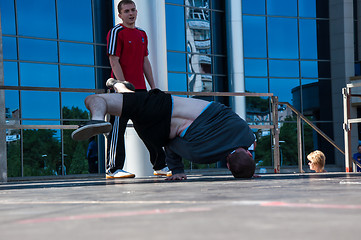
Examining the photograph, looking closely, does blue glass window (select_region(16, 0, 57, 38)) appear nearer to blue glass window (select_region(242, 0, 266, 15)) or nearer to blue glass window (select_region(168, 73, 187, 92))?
blue glass window (select_region(168, 73, 187, 92))

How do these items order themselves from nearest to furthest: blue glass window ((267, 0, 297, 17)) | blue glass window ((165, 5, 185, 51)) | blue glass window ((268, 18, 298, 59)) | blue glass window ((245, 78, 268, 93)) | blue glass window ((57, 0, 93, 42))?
1. blue glass window ((57, 0, 93, 42))
2. blue glass window ((165, 5, 185, 51))
3. blue glass window ((245, 78, 268, 93))
4. blue glass window ((268, 18, 298, 59))
5. blue glass window ((267, 0, 297, 17))

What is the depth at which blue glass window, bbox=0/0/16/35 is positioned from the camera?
1780cm

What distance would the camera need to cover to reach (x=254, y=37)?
2311 centimetres

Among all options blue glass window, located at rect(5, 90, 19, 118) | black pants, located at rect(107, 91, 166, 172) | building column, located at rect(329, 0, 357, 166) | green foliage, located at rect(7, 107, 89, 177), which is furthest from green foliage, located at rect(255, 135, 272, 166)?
black pants, located at rect(107, 91, 166, 172)

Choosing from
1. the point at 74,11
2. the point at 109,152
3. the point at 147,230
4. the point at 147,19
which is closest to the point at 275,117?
the point at 147,19

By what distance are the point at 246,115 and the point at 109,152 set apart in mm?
17320

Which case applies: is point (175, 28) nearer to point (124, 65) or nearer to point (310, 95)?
point (310, 95)

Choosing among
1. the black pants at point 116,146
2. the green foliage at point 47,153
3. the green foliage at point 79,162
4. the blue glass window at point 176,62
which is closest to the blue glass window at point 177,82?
the blue glass window at point 176,62

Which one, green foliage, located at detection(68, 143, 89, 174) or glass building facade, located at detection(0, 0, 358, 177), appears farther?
green foliage, located at detection(68, 143, 89, 174)

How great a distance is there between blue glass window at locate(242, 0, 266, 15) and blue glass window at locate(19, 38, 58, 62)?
841 cm

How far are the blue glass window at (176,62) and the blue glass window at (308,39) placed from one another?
5823 mm

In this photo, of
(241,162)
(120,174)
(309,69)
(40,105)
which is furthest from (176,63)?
(241,162)

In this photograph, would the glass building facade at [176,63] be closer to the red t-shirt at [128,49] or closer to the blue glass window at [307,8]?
the blue glass window at [307,8]

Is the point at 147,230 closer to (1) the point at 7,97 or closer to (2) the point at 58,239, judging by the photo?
(2) the point at 58,239
